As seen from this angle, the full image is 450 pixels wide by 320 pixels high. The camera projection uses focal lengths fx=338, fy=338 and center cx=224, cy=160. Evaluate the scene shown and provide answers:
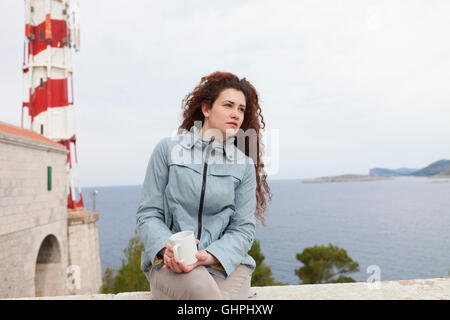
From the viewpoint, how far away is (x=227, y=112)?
2.50 meters

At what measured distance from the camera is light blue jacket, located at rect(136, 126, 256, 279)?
2164mm

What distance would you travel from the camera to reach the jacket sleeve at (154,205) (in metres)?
2.12

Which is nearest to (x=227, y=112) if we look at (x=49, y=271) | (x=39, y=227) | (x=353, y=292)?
(x=353, y=292)

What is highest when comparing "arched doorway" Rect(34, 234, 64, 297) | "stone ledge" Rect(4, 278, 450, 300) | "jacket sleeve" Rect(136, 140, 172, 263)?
"jacket sleeve" Rect(136, 140, 172, 263)

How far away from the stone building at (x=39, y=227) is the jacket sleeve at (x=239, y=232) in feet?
32.1

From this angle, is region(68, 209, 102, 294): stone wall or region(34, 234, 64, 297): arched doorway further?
region(68, 209, 102, 294): stone wall

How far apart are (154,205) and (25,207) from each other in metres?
10.7

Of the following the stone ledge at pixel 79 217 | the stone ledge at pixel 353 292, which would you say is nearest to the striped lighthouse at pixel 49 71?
the stone ledge at pixel 79 217

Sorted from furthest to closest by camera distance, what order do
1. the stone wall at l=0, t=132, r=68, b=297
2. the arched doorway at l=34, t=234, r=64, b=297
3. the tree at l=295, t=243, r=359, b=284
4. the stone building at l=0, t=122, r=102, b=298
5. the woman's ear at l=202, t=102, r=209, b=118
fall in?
1. the tree at l=295, t=243, r=359, b=284
2. the arched doorway at l=34, t=234, r=64, b=297
3. the stone building at l=0, t=122, r=102, b=298
4. the stone wall at l=0, t=132, r=68, b=297
5. the woman's ear at l=202, t=102, r=209, b=118

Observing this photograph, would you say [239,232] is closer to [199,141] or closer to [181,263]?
[181,263]

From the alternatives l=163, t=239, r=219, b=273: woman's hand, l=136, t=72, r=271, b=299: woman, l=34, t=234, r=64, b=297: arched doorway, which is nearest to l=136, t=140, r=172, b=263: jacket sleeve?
l=136, t=72, r=271, b=299: woman

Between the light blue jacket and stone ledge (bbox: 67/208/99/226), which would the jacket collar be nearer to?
the light blue jacket
